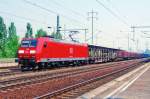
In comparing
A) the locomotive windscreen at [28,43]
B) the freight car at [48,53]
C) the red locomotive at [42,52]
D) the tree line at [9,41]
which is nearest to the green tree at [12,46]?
the tree line at [9,41]

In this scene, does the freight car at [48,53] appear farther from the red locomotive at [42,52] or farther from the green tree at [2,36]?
the green tree at [2,36]

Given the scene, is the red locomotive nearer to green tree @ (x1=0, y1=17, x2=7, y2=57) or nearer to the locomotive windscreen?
the locomotive windscreen

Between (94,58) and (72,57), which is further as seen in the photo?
(94,58)

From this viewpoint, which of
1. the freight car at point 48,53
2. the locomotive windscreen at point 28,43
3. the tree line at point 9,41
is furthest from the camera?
the tree line at point 9,41

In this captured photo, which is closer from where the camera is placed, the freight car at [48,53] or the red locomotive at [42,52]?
the red locomotive at [42,52]

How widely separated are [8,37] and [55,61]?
94.0 meters

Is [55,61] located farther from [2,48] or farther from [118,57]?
[2,48]

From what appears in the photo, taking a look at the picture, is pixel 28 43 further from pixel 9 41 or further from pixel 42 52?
pixel 9 41

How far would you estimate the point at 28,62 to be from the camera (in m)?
32.3

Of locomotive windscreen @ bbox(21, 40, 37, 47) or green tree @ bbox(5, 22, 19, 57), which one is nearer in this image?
locomotive windscreen @ bbox(21, 40, 37, 47)

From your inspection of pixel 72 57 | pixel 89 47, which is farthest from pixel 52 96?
pixel 89 47

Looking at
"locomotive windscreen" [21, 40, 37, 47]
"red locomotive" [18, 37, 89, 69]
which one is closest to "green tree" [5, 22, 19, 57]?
"red locomotive" [18, 37, 89, 69]

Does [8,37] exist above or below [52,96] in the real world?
above

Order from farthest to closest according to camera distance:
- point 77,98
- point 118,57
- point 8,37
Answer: point 8,37 < point 118,57 < point 77,98
